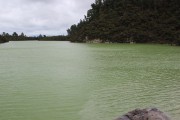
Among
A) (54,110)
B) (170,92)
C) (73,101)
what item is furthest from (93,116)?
(170,92)

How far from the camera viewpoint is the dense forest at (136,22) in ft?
296

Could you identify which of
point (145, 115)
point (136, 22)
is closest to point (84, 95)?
point (145, 115)

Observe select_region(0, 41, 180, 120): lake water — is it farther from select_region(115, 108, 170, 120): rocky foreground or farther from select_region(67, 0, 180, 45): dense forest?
select_region(67, 0, 180, 45): dense forest

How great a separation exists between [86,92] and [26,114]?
4.71 meters

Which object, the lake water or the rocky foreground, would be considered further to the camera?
the lake water

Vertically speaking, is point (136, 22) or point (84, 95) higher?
point (136, 22)

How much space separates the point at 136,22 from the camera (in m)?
97.0

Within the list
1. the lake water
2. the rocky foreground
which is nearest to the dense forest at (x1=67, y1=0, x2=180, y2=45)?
the lake water

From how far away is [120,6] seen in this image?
10669 cm

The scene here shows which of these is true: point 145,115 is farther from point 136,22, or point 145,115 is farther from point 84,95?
point 136,22

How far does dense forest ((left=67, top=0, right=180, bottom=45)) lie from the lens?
90188 millimetres

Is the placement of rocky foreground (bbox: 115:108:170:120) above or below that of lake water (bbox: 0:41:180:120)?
above

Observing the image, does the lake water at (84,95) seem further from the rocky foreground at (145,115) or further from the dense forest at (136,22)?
the dense forest at (136,22)

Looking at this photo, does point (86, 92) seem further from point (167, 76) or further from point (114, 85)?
point (167, 76)
